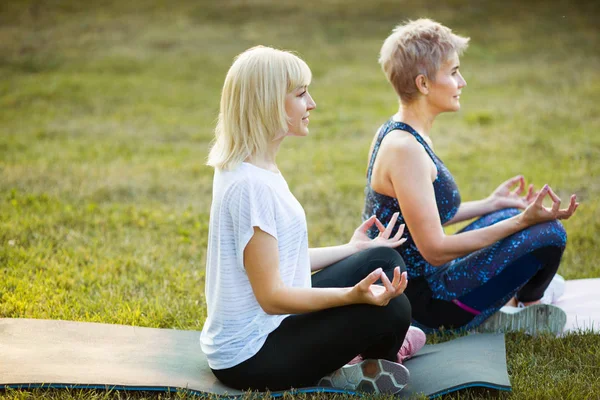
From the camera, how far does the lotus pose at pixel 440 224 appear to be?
133 inches

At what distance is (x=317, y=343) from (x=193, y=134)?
6.64m

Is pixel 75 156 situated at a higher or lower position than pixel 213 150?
lower

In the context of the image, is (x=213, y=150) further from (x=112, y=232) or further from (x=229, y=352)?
(x=112, y=232)

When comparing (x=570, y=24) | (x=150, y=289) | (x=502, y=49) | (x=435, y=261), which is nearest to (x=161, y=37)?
(x=502, y=49)

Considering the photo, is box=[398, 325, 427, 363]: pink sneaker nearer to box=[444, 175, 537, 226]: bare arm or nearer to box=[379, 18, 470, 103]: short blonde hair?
box=[444, 175, 537, 226]: bare arm

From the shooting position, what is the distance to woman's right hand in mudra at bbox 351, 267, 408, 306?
2592 mm

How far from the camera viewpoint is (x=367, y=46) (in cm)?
1379

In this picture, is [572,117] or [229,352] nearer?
[229,352]

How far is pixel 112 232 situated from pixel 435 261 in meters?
2.90

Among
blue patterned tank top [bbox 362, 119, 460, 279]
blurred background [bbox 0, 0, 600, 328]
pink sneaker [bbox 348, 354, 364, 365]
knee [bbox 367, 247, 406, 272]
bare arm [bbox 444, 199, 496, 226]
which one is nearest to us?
pink sneaker [bbox 348, 354, 364, 365]

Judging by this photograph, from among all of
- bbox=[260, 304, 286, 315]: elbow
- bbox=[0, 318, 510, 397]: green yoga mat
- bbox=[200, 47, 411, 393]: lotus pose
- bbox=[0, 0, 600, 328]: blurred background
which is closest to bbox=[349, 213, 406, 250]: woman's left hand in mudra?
bbox=[200, 47, 411, 393]: lotus pose

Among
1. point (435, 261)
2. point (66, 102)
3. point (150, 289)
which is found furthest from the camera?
point (66, 102)

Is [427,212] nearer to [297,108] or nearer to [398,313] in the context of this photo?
[398,313]

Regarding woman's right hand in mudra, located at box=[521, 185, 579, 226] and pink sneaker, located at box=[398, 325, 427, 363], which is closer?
pink sneaker, located at box=[398, 325, 427, 363]
